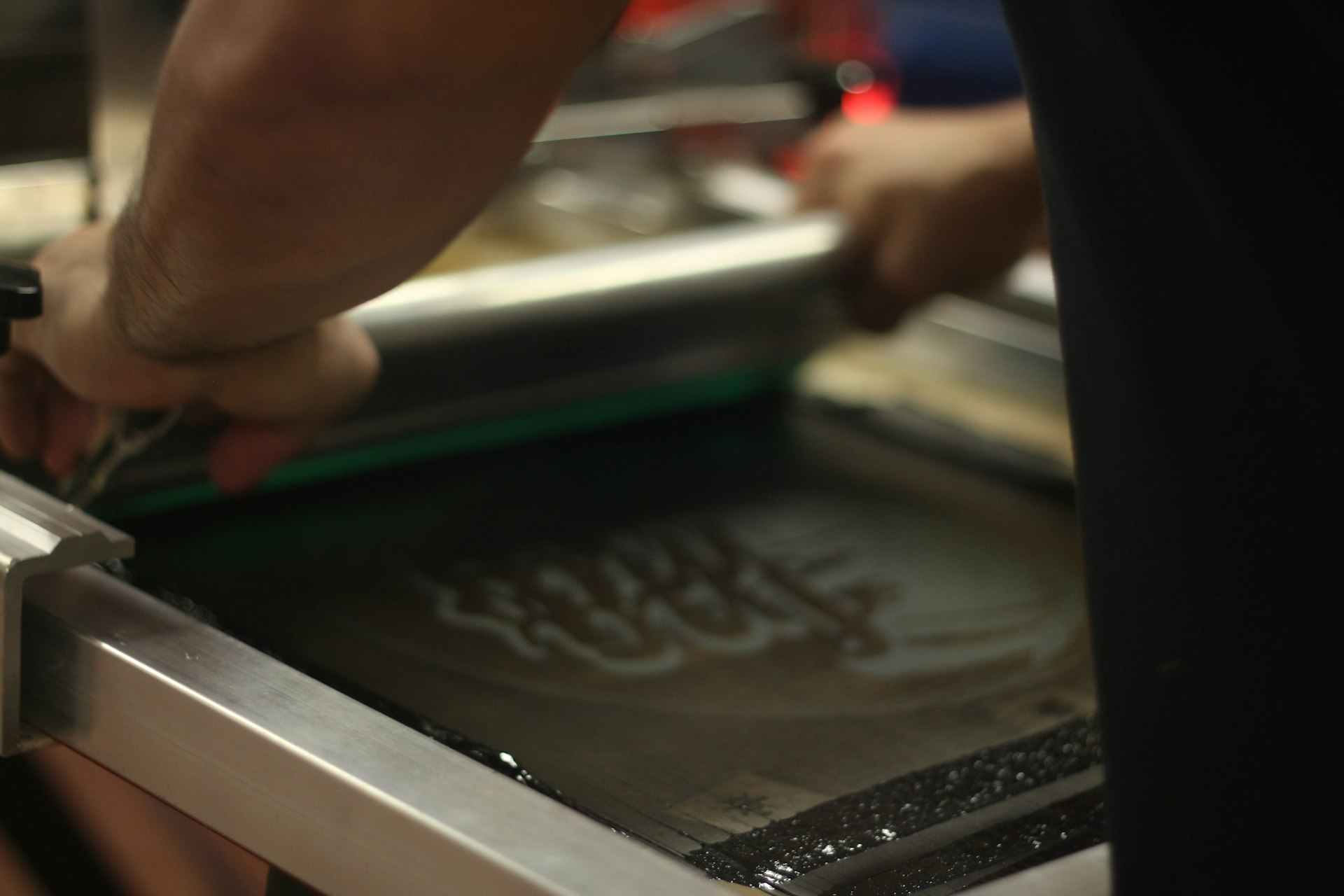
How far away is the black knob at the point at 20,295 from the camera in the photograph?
0.65 m

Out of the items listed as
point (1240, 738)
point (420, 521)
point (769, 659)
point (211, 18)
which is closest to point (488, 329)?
point (420, 521)

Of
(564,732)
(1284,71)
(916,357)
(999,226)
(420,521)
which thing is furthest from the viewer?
(916,357)

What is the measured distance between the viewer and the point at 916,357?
1412mm

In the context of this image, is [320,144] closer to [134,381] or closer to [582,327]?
[134,381]

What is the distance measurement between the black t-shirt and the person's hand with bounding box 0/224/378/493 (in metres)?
0.41

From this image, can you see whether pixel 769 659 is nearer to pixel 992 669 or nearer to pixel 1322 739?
pixel 992 669

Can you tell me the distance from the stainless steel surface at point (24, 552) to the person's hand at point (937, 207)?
77 cm

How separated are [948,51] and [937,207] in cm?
300

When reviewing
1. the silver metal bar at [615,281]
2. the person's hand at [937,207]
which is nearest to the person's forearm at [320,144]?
the silver metal bar at [615,281]

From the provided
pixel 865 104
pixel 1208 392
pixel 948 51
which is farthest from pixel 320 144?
pixel 948 51

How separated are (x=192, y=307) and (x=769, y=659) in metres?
0.38

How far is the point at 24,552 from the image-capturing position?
577 millimetres

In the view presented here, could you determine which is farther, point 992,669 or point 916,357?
point 916,357

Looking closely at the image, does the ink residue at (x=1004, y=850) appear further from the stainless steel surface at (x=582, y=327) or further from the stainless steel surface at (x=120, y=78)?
the stainless steel surface at (x=120, y=78)
